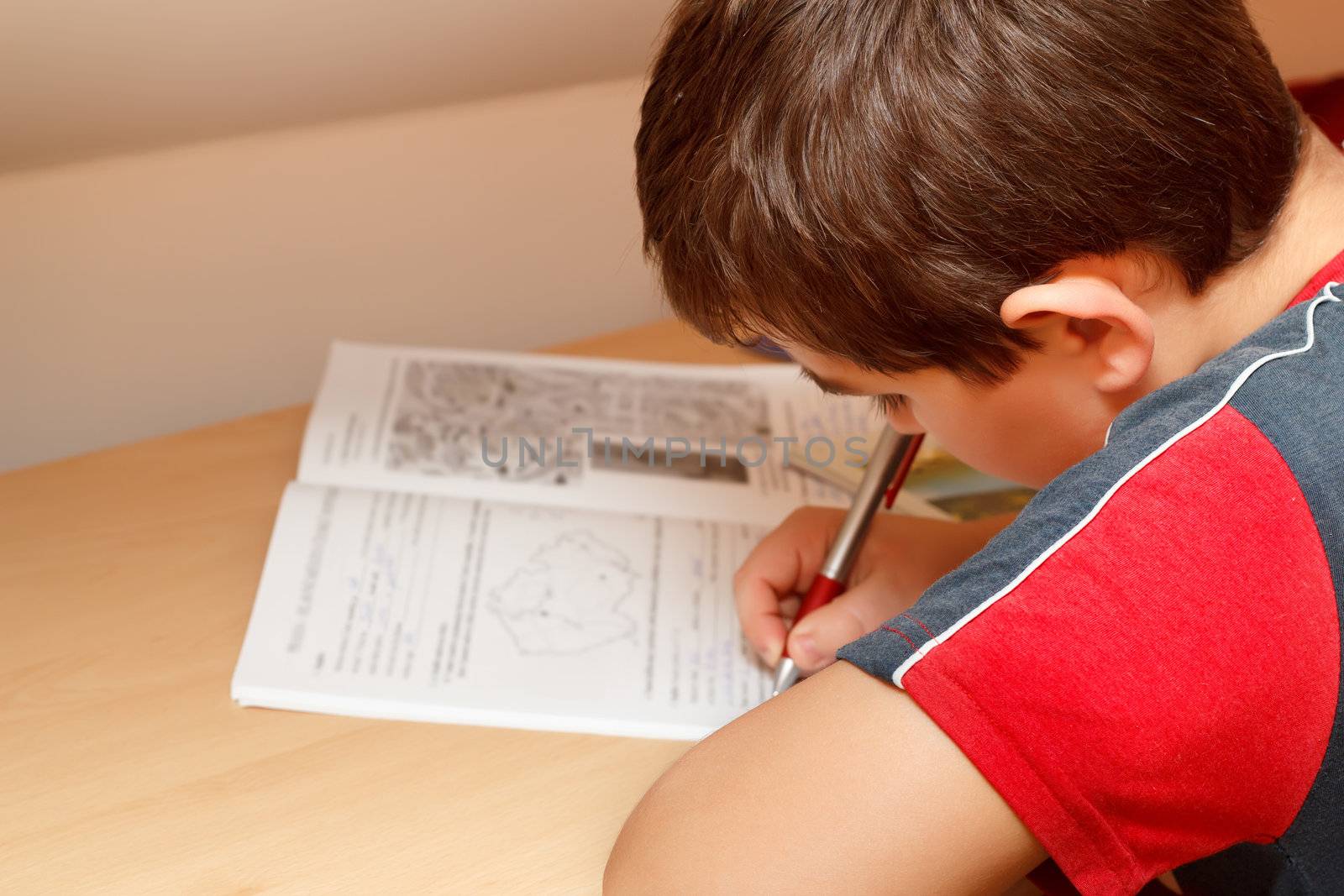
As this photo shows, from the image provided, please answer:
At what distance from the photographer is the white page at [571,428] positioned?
0.80 m

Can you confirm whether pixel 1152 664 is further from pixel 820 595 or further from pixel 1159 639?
pixel 820 595

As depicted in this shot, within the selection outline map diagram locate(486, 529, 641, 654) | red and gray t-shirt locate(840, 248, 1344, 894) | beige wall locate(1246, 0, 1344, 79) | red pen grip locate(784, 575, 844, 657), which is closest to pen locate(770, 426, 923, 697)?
red pen grip locate(784, 575, 844, 657)

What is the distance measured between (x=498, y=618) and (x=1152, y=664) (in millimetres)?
379

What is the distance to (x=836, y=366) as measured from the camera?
0.58 meters

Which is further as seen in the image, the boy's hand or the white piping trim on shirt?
the boy's hand

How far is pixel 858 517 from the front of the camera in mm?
733

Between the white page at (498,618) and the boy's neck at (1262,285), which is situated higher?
the boy's neck at (1262,285)

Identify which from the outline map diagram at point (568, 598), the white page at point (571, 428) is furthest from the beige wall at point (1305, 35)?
the outline map diagram at point (568, 598)

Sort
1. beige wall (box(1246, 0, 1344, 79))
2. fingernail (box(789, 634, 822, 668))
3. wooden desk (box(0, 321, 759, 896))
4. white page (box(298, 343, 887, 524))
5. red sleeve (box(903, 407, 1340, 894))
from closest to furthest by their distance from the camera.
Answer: red sleeve (box(903, 407, 1340, 894)) < wooden desk (box(0, 321, 759, 896)) < fingernail (box(789, 634, 822, 668)) < white page (box(298, 343, 887, 524)) < beige wall (box(1246, 0, 1344, 79))

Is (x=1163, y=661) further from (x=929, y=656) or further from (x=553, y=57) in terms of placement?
(x=553, y=57)

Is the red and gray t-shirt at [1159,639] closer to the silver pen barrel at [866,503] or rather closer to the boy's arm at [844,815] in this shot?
the boy's arm at [844,815]

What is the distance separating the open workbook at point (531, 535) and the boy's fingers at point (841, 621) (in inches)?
1.2

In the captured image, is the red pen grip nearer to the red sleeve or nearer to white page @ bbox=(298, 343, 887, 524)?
white page @ bbox=(298, 343, 887, 524)

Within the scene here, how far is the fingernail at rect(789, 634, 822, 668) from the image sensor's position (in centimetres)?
68
